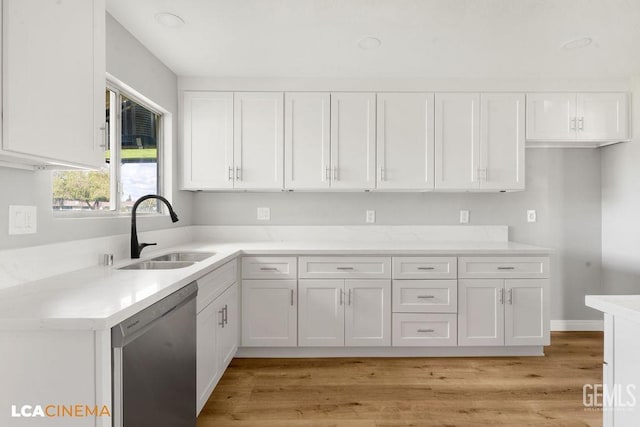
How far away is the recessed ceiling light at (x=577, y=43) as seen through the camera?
7.61 feet

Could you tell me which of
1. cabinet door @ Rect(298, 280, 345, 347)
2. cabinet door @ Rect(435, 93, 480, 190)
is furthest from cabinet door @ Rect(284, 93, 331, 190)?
cabinet door @ Rect(435, 93, 480, 190)

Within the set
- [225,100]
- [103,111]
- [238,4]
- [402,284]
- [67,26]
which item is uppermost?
[238,4]

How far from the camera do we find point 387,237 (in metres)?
3.29

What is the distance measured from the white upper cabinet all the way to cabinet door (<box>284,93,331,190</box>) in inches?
70.7

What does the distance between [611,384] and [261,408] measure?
5.68 ft

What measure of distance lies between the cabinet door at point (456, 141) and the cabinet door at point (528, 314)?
92 centimetres

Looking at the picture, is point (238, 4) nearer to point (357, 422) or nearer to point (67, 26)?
point (67, 26)

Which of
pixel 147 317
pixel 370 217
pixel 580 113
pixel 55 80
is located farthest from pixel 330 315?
pixel 580 113

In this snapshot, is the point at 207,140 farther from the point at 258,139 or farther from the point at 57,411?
the point at 57,411

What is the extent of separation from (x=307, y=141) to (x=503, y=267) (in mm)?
1903

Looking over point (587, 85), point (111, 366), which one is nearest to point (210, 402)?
point (111, 366)

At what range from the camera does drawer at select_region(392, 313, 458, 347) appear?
2707 mm

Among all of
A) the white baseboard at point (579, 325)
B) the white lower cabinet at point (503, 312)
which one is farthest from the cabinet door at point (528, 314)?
the white baseboard at point (579, 325)

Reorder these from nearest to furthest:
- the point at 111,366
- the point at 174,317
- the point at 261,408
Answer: the point at 111,366 → the point at 174,317 → the point at 261,408
